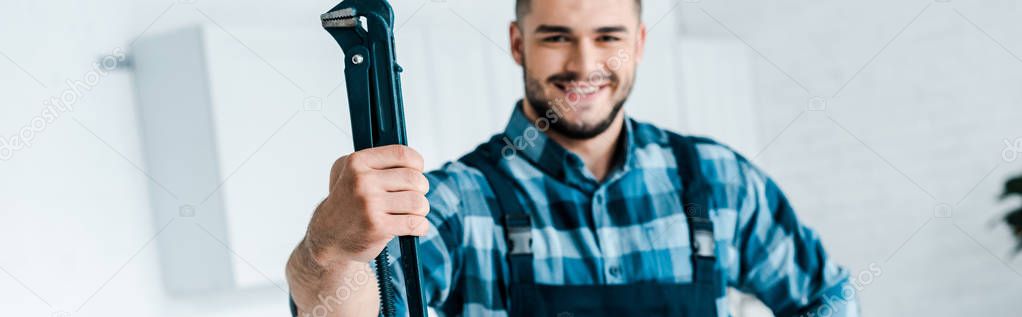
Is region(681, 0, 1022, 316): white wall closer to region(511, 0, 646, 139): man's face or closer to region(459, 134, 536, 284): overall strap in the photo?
region(511, 0, 646, 139): man's face

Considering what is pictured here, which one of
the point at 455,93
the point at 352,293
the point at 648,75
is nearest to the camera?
the point at 352,293

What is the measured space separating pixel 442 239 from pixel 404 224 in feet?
1.42

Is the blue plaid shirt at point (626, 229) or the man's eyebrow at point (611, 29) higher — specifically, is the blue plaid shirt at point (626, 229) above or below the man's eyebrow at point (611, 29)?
below

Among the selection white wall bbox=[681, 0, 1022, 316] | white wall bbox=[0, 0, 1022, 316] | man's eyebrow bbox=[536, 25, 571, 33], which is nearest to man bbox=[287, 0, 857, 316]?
man's eyebrow bbox=[536, 25, 571, 33]

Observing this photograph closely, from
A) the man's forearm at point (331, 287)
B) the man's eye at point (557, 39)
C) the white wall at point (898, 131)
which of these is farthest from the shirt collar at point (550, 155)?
the white wall at point (898, 131)

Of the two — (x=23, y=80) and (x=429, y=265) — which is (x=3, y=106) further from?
(x=429, y=265)

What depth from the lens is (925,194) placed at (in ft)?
12.8

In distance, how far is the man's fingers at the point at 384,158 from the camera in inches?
32.8

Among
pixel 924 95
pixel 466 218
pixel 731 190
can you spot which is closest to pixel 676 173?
pixel 731 190

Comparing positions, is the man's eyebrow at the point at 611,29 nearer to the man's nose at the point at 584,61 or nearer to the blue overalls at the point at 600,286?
the man's nose at the point at 584,61

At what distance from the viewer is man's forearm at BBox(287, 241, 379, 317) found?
96cm

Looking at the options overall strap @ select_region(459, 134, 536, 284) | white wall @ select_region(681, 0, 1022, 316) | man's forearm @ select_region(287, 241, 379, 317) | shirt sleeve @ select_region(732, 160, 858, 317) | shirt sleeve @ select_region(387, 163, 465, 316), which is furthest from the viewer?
white wall @ select_region(681, 0, 1022, 316)

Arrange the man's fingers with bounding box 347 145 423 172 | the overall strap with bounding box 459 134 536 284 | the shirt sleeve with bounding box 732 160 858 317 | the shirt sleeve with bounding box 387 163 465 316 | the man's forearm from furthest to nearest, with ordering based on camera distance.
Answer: the shirt sleeve with bounding box 732 160 858 317
the overall strap with bounding box 459 134 536 284
the shirt sleeve with bounding box 387 163 465 316
the man's forearm
the man's fingers with bounding box 347 145 423 172

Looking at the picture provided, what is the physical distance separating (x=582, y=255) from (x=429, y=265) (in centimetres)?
25
